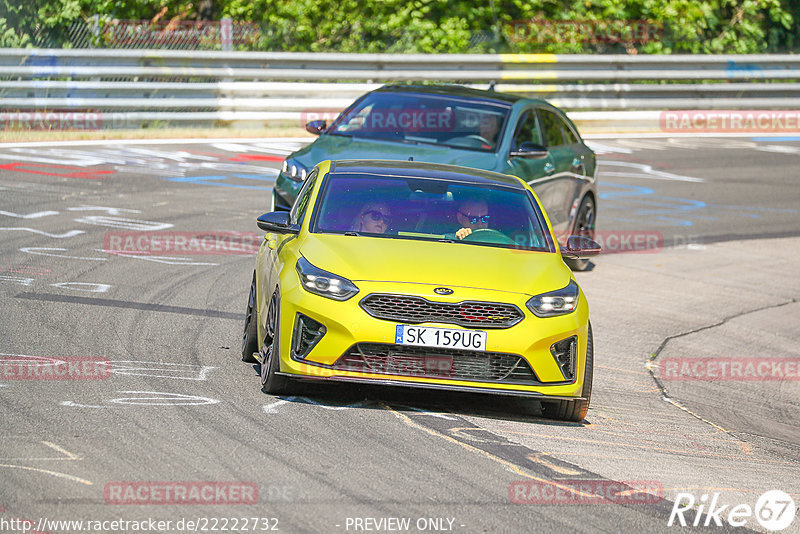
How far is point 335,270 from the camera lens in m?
7.36

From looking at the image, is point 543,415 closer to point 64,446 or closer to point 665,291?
point 64,446

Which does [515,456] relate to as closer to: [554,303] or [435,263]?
[554,303]

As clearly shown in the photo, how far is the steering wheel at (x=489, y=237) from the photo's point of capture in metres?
8.27

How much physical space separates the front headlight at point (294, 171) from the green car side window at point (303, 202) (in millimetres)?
2778

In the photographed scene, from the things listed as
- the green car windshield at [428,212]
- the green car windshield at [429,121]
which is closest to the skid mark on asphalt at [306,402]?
the green car windshield at [428,212]

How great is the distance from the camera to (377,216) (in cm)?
827

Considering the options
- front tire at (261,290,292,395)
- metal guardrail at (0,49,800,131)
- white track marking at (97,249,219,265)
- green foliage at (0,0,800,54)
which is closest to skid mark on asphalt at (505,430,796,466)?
front tire at (261,290,292,395)

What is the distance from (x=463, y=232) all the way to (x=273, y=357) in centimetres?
166

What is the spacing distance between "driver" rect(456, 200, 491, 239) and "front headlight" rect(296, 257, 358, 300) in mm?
1248

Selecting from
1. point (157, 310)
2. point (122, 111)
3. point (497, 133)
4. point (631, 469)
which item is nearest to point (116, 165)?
point (122, 111)

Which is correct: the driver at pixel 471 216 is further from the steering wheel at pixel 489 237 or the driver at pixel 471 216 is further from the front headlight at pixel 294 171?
the front headlight at pixel 294 171

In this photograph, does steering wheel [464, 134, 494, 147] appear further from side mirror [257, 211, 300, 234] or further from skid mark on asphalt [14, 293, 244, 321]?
side mirror [257, 211, 300, 234]

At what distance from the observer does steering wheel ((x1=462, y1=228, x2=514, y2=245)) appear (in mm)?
8266

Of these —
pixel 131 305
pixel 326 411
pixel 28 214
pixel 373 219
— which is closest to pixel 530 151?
pixel 131 305
